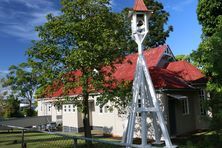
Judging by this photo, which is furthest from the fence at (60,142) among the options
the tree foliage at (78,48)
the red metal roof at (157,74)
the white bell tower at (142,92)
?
the red metal roof at (157,74)

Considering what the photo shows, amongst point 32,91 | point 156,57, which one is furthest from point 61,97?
point 32,91

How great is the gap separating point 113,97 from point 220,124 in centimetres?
642

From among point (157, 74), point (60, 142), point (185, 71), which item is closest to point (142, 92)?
point (60, 142)

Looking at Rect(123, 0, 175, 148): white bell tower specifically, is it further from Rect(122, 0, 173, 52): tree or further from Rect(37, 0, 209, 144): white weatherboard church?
Rect(122, 0, 173, 52): tree

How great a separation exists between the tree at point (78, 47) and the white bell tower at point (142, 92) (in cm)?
135

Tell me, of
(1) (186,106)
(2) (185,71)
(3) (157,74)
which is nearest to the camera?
(3) (157,74)

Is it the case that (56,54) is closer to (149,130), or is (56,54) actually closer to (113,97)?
(113,97)

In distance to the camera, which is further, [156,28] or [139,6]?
[156,28]

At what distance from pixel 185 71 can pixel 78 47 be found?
1158 cm

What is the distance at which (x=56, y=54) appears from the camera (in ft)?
46.5

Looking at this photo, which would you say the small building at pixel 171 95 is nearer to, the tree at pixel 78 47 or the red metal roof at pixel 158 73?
the red metal roof at pixel 158 73

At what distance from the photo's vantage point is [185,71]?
23.7 metres

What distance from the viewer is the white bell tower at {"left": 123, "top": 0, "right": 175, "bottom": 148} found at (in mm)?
12555

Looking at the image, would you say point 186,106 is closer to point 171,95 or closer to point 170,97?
point 170,97
